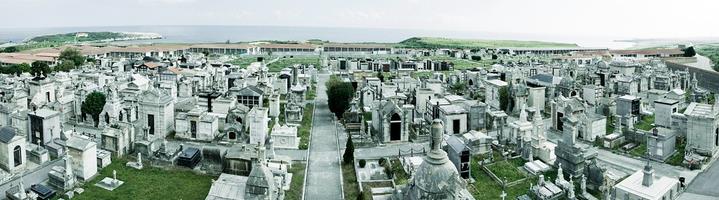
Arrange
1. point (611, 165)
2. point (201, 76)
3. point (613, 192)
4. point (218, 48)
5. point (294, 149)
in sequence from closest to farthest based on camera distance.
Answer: point (613, 192)
point (611, 165)
point (294, 149)
point (201, 76)
point (218, 48)

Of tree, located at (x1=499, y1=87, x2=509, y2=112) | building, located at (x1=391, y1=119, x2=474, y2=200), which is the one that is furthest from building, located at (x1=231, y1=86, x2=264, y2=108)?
building, located at (x1=391, y1=119, x2=474, y2=200)

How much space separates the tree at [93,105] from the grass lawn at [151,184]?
31.6 feet

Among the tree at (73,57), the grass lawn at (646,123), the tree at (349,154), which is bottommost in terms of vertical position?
the tree at (349,154)

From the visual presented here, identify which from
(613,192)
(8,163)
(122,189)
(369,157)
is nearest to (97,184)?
(122,189)

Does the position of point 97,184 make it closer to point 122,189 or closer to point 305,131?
point 122,189

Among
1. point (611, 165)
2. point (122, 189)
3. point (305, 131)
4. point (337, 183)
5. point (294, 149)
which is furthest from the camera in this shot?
point (305, 131)

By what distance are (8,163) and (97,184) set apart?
4.39 meters

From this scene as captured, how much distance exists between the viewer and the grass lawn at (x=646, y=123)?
34606 millimetres

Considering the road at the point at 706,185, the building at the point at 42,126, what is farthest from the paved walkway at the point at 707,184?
the building at the point at 42,126

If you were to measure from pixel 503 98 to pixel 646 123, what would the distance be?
9.55 m

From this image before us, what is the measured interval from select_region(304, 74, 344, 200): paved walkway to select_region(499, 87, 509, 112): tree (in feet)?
41.3

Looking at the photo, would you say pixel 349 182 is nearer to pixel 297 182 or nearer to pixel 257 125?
pixel 297 182

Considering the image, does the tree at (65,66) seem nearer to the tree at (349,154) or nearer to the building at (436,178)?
the tree at (349,154)

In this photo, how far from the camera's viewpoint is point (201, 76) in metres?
49.9
